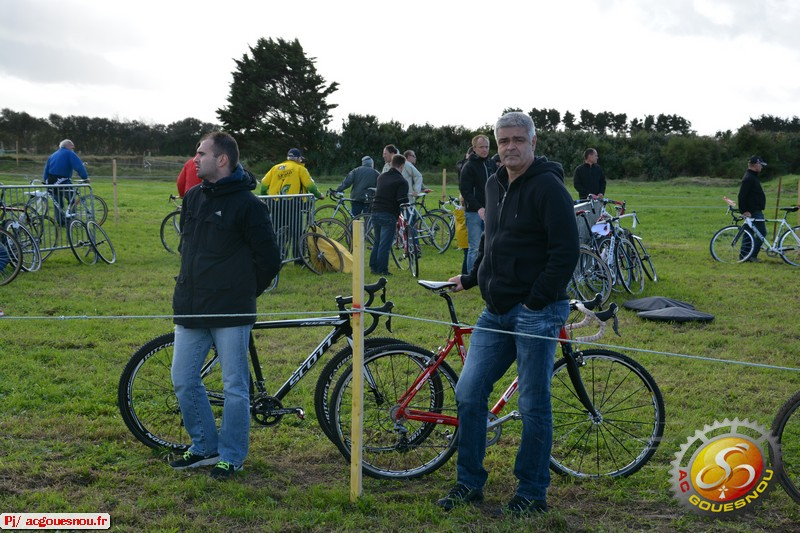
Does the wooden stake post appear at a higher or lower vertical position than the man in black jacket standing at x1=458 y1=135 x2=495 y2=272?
lower

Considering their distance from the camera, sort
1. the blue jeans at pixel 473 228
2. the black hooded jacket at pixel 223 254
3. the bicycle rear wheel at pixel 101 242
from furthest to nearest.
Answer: the bicycle rear wheel at pixel 101 242, the blue jeans at pixel 473 228, the black hooded jacket at pixel 223 254

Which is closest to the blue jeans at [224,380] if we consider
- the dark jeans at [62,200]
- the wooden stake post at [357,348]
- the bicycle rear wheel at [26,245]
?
the wooden stake post at [357,348]

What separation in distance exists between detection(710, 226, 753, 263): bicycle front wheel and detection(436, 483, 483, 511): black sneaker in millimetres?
11272

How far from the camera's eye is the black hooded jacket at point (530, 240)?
3.71 metres

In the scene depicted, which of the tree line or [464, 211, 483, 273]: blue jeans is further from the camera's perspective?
the tree line

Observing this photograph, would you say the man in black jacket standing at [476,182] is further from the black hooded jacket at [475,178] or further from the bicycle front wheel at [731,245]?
the bicycle front wheel at [731,245]

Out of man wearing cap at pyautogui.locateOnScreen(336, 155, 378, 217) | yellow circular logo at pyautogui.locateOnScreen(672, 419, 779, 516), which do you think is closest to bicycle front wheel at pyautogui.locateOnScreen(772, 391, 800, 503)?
yellow circular logo at pyautogui.locateOnScreen(672, 419, 779, 516)

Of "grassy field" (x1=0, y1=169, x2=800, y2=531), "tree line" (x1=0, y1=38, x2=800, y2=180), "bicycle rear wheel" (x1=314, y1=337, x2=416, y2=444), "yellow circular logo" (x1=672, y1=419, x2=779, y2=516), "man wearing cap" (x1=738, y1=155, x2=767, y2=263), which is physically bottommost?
"grassy field" (x1=0, y1=169, x2=800, y2=531)

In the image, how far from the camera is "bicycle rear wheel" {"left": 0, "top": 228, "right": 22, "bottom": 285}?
10620mm

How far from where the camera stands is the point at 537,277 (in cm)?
382

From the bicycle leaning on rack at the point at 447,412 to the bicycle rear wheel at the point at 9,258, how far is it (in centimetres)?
770

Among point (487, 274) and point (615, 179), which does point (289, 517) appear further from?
point (615, 179)

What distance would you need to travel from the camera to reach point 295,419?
216 inches

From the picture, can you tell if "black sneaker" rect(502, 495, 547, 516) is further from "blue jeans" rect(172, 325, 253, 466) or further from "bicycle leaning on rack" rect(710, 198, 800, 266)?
"bicycle leaning on rack" rect(710, 198, 800, 266)
